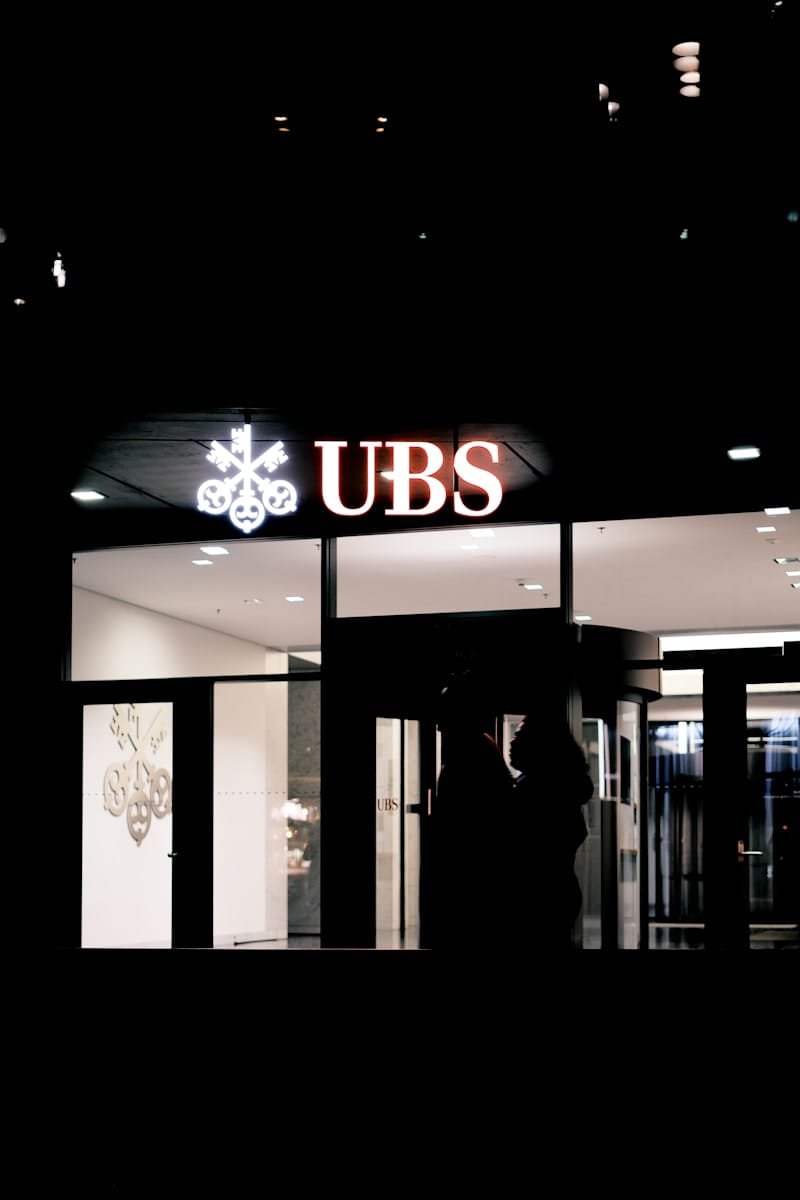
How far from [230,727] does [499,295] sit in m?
3.72

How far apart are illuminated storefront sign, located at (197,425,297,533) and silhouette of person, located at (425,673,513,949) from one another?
355 centimetres

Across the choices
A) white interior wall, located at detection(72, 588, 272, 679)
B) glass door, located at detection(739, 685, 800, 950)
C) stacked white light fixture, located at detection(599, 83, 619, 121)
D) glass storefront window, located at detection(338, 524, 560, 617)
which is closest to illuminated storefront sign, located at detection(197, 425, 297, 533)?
glass storefront window, located at detection(338, 524, 560, 617)

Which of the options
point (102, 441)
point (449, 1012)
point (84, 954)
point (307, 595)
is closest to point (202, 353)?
point (102, 441)

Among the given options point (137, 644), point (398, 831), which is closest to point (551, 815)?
point (398, 831)

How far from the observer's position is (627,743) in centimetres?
865

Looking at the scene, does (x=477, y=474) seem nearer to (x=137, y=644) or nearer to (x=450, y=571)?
(x=450, y=571)

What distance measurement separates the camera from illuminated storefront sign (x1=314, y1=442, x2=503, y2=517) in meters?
7.74

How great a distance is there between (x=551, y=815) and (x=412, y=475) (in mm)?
3632

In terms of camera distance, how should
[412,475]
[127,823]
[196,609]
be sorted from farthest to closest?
1. [127,823]
2. [196,609]
3. [412,475]

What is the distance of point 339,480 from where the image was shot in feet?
26.1

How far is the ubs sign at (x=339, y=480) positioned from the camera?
7770 mm

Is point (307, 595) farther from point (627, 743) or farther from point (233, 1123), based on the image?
point (233, 1123)

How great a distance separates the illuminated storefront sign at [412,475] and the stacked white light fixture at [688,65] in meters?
2.59

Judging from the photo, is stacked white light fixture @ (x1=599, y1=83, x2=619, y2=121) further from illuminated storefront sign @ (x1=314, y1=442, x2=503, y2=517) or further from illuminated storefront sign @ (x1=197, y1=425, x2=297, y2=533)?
illuminated storefront sign @ (x1=197, y1=425, x2=297, y2=533)
